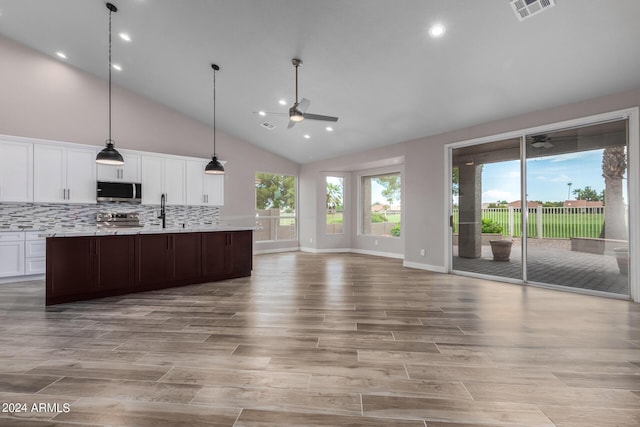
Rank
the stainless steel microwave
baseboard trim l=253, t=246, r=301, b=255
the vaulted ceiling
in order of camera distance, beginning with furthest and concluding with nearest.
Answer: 1. baseboard trim l=253, t=246, r=301, b=255
2. the stainless steel microwave
3. the vaulted ceiling

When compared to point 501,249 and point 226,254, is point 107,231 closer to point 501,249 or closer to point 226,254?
point 226,254

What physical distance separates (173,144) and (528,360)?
7118mm

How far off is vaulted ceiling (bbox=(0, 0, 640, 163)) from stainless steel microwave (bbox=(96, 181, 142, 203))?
2.04 metres

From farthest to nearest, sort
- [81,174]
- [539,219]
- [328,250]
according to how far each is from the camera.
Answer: [328,250] < [81,174] < [539,219]

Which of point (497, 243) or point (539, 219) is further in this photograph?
point (497, 243)

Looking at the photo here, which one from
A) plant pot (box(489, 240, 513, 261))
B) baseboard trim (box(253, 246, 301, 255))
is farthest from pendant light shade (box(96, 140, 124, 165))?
plant pot (box(489, 240, 513, 261))

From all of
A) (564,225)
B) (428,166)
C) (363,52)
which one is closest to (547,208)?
(564,225)

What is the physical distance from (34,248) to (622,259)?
8875mm

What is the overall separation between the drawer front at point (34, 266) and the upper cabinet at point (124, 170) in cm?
166

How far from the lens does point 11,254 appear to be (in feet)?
15.6

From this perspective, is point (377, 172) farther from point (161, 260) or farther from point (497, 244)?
point (161, 260)

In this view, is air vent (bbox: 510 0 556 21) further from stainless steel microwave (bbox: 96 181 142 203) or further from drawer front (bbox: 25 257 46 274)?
drawer front (bbox: 25 257 46 274)

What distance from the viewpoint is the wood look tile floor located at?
5.16 feet

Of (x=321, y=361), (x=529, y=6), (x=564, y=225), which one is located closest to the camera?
(x=321, y=361)
